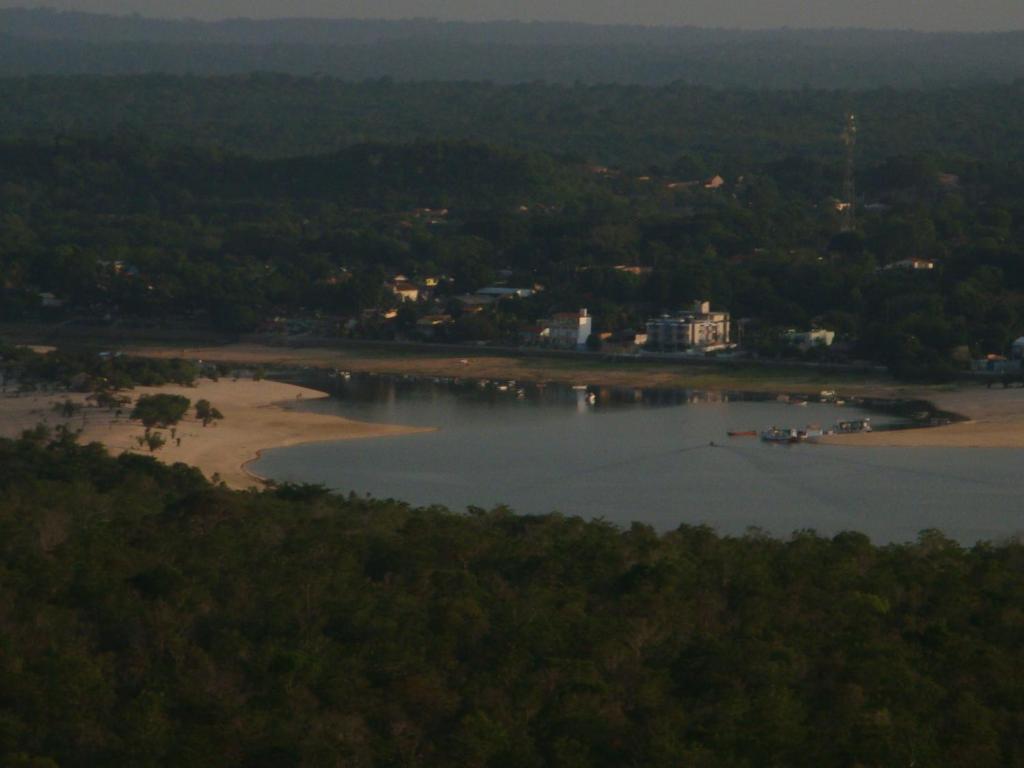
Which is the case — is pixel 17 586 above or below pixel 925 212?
below

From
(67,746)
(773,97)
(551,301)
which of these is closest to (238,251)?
(551,301)

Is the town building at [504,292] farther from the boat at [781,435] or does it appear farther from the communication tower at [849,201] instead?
the boat at [781,435]

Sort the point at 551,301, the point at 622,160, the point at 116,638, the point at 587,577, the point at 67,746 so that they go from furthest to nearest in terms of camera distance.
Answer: the point at 622,160 → the point at 551,301 → the point at 587,577 → the point at 116,638 → the point at 67,746

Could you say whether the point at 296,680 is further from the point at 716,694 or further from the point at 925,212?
the point at 925,212

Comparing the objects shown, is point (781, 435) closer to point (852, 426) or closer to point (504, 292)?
point (852, 426)

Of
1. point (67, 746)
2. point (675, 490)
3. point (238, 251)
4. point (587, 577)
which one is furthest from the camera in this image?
point (238, 251)

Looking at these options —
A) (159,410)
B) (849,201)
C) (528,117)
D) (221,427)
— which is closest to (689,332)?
(221,427)

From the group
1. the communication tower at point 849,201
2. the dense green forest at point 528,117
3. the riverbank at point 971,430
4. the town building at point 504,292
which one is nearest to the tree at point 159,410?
the riverbank at point 971,430
